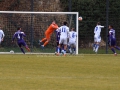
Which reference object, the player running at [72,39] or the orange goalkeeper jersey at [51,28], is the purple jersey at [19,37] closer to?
the orange goalkeeper jersey at [51,28]

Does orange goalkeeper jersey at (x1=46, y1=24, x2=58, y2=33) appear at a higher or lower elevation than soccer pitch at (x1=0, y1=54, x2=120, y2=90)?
higher

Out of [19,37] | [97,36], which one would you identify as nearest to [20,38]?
[19,37]

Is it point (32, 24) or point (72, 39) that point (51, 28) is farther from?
point (32, 24)

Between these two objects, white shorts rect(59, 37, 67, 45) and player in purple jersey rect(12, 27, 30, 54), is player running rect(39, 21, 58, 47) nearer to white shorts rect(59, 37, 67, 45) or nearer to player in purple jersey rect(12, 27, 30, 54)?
player in purple jersey rect(12, 27, 30, 54)

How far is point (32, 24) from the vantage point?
127ft

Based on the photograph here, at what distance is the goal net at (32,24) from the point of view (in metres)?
37.3

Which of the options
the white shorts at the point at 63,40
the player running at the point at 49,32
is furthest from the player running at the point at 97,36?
the white shorts at the point at 63,40

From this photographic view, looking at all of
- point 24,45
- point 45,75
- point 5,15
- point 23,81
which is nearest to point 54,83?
point 23,81

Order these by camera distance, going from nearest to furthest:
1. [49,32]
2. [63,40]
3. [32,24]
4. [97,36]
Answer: [63,40], [49,32], [32,24], [97,36]

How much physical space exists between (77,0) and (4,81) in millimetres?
27515

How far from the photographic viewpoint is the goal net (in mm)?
37344

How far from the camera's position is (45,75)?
695 inches

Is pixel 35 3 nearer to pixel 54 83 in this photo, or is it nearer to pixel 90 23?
pixel 90 23

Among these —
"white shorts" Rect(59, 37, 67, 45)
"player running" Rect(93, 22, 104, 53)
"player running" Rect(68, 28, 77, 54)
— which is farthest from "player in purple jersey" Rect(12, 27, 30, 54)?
"player running" Rect(93, 22, 104, 53)
